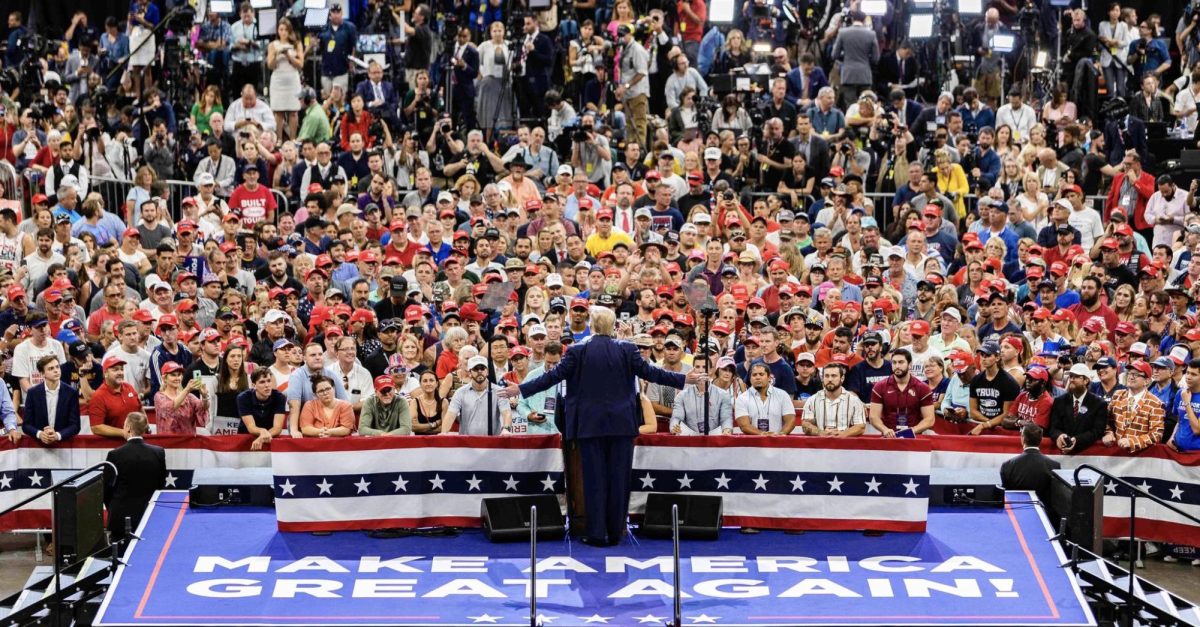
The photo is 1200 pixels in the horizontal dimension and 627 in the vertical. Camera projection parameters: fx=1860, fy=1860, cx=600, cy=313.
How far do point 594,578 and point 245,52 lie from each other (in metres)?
15.5

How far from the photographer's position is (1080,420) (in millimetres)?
16516

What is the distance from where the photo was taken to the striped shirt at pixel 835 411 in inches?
644

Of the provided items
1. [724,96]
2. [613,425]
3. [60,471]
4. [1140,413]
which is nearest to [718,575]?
[613,425]

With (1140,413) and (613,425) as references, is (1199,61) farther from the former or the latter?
(613,425)

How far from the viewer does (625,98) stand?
25.7 metres

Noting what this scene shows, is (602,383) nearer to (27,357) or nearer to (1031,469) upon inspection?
(1031,469)

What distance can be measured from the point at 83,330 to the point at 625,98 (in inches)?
366

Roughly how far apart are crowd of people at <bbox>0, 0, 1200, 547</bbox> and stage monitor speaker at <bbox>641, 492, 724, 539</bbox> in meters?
0.94

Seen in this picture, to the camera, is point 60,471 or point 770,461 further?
point 60,471

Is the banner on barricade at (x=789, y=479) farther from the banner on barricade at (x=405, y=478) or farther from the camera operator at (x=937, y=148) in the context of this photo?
the camera operator at (x=937, y=148)

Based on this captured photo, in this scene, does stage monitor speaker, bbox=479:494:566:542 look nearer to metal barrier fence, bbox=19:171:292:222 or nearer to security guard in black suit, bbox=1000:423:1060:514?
security guard in black suit, bbox=1000:423:1060:514

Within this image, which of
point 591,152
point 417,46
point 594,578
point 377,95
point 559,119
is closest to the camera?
point 594,578

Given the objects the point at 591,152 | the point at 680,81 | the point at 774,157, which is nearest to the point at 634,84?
the point at 680,81

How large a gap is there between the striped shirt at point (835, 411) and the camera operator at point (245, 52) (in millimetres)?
13553
